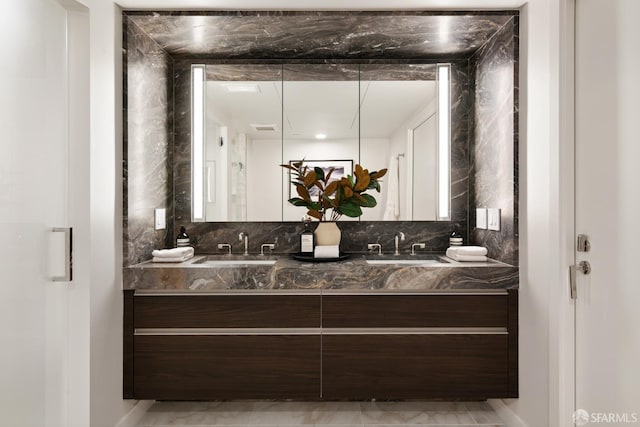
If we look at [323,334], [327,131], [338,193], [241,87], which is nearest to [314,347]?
[323,334]

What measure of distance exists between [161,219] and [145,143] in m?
0.52

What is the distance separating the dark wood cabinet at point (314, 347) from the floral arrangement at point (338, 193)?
69cm

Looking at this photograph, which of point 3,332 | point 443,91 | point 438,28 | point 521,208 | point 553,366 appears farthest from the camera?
point 443,91

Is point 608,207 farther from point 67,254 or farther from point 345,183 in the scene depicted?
point 67,254

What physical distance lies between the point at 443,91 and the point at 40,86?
2.40 meters

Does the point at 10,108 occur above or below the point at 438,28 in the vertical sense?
below

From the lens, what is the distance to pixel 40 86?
1.77m

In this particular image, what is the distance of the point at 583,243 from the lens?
1.80 m

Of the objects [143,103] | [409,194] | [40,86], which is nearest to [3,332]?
[40,86]

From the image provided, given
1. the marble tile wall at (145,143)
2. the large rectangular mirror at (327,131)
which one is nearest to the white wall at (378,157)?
the large rectangular mirror at (327,131)

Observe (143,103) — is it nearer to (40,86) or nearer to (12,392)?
(40,86)

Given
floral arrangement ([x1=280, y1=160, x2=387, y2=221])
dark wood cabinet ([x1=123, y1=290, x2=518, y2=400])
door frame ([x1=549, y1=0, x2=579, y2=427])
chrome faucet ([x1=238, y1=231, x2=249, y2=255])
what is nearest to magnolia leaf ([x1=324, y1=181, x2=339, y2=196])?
floral arrangement ([x1=280, y1=160, x2=387, y2=221])

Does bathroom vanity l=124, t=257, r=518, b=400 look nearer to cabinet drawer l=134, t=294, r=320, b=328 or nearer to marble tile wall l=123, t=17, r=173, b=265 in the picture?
cabinet drawer l=134, t=294, r=320, b=328

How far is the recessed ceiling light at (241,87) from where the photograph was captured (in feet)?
9.43
